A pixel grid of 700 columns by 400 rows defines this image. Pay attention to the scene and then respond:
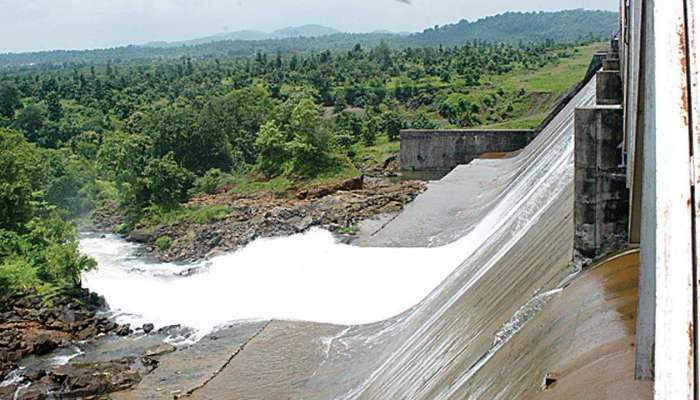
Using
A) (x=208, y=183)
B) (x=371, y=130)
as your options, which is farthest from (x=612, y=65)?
(x=371, y=130)

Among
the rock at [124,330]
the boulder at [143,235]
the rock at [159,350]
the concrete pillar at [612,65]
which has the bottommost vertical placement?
the boulder at [143,235]

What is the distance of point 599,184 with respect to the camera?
821cm

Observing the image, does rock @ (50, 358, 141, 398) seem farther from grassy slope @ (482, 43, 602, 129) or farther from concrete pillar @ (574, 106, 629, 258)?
grassy slope @ (482, 43, 602, 129)

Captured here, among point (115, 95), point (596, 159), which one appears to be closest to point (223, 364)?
point (596, 159)

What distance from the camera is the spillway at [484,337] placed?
641cm

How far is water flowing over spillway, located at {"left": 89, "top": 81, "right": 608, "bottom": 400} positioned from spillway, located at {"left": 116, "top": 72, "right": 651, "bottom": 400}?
3 cm

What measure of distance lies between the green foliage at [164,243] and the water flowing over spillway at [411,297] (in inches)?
A: 164

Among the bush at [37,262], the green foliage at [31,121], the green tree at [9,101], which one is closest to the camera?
the bush at [37,262]

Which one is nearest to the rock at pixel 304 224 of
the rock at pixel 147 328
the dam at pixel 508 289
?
the dam at pixel 508 289

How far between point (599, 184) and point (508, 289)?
64.7 inches

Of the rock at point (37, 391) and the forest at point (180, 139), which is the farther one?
the forest at point (180, 139)

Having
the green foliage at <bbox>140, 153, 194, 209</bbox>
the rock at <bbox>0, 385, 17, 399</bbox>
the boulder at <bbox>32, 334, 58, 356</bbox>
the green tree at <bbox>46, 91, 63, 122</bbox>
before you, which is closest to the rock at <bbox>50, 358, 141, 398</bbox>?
the rock at <bbox>0, 385, 17, 399</bbox>

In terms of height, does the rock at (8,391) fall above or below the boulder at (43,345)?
below

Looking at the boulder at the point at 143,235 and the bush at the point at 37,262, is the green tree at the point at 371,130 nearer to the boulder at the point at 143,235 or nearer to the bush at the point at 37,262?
the boulder at the point at 143,235
